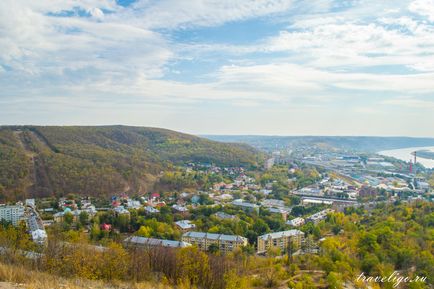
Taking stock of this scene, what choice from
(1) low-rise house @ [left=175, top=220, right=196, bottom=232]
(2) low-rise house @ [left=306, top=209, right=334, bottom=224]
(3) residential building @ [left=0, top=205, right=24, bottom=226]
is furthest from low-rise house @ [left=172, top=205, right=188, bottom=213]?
(3) residential building @ [left=0, top=205, right=24, bottom=226]

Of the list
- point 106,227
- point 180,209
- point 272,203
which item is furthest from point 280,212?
point 106,227

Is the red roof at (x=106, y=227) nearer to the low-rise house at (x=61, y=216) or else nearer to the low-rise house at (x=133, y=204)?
the low-rise house at (x=61, y=216)

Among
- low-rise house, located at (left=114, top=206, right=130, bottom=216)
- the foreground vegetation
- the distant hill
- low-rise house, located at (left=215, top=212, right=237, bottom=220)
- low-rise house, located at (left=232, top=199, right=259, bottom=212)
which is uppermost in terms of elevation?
the distant hill

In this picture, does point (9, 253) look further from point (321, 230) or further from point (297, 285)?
point (321, 230)

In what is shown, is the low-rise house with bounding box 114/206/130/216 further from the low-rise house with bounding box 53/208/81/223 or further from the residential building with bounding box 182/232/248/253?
the residential building with bounding box 182/232/248/253

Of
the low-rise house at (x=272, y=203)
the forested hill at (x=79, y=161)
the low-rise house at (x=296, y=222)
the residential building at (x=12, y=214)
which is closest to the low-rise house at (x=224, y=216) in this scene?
the low-rise house at (x=296, y=222)

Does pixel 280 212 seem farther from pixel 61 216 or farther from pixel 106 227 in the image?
pixel 61 216

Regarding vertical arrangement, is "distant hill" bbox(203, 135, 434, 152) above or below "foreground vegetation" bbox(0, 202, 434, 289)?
above
